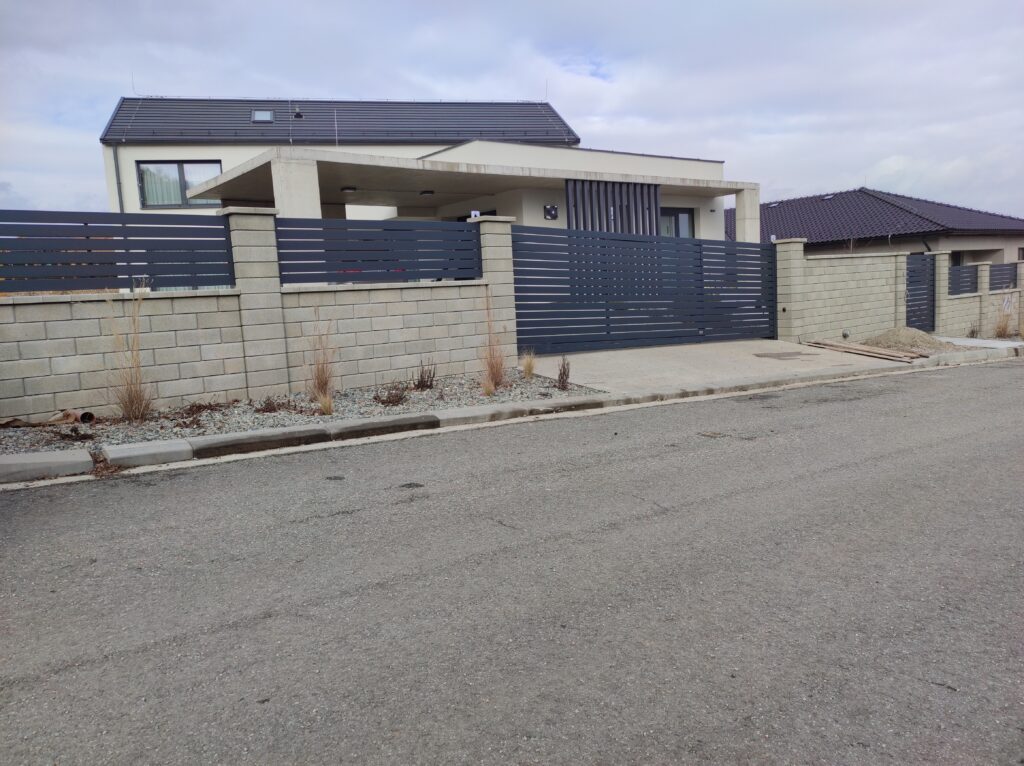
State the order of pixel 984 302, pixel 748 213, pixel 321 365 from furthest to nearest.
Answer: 1. pixel 984 302
2. pixel 748 213
3. pixel 321 365

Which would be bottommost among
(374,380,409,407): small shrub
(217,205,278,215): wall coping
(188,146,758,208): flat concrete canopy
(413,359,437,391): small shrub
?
(374,380,409,407): small shrub

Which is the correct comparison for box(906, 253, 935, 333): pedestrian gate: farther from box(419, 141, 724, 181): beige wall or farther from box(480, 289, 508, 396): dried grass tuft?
box(480, 289, 508, 396): dried grass tuft

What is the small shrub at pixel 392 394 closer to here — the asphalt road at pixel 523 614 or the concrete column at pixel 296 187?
the asphalt road at pixel 523 614

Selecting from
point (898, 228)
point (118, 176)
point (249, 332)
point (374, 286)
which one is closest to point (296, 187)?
point (374, 286)

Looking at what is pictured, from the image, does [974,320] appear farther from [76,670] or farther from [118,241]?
[76,670]

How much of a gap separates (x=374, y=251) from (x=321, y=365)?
1949 millimetres

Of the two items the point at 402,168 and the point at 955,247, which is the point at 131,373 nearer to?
the point at 402,168

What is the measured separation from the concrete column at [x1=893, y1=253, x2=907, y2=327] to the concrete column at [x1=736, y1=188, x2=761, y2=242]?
3.45 m

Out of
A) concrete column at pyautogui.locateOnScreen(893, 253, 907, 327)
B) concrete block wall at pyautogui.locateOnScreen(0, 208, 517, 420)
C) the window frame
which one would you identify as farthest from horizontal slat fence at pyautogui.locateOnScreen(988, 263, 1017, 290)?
the window frame

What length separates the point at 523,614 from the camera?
3.54m

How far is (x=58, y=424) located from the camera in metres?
7.67

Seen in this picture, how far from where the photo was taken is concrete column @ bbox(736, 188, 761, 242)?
20.6m

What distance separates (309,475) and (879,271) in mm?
16758

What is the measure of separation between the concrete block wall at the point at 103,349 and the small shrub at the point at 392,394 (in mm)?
1614
